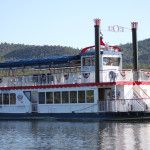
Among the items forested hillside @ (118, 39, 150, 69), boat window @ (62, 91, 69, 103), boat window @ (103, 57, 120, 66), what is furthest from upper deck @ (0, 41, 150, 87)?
forested hillside @ (118, 39, 150, 69)

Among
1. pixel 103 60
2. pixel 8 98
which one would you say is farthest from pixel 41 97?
pixel 103 60

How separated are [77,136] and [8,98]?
15.5 m

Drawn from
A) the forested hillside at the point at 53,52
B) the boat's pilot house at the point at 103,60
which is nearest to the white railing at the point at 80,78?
the boat's pilot house at the point at 103,60

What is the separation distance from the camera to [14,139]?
96.9ft

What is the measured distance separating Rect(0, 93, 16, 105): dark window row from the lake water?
17.3 feet

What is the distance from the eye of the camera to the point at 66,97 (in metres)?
40.4

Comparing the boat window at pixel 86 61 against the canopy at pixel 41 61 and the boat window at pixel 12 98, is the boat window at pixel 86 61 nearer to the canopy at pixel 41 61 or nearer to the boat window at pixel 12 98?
the canopy at pixel 41 61

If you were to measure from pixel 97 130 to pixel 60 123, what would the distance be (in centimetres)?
678

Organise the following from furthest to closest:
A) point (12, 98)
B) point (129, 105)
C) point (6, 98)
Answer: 1. point (6, 98)
2. point (12, 98)
3. point (129, 105)

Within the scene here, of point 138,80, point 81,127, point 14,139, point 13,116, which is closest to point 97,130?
point 81,127

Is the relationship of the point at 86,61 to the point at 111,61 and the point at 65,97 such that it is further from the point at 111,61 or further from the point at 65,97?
Result: the point at 65,97

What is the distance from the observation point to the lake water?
86.0 ft

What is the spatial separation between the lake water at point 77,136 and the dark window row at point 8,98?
527cm

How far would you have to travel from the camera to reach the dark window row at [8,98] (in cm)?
A: 4366
